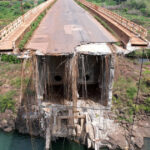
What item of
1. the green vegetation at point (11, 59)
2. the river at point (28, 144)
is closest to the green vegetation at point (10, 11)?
the green vegetation at point (11, 59)

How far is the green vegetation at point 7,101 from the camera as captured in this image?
46.6ft

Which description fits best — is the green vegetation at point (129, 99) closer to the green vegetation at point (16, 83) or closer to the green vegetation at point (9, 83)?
the green vegetation at point (9, 83)

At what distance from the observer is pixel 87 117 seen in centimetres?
903

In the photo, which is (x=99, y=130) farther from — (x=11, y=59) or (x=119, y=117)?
(x=11, y=59)

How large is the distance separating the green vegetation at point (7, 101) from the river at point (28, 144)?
209 cm

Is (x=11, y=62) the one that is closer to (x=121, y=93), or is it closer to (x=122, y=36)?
(x=121, y=93)

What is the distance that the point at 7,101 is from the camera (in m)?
14.6

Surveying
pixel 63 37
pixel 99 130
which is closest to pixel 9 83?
pixel 99 130

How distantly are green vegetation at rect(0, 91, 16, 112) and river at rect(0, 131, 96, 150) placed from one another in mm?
2094

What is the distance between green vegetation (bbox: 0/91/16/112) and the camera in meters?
14.2

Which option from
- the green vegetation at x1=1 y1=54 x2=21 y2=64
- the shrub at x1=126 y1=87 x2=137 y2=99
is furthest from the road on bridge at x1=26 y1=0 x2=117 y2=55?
A: the green vegetation at x1=1 y1=54 x2=21 y2=64

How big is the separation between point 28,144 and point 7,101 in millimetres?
3889

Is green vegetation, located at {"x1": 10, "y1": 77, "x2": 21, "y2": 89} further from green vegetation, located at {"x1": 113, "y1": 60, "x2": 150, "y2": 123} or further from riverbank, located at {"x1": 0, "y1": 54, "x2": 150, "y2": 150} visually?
green vegetation, located at {"x1": 113, "y1": 60, "x2": 150, "y2": 123}

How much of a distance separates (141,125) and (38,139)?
7069mm
